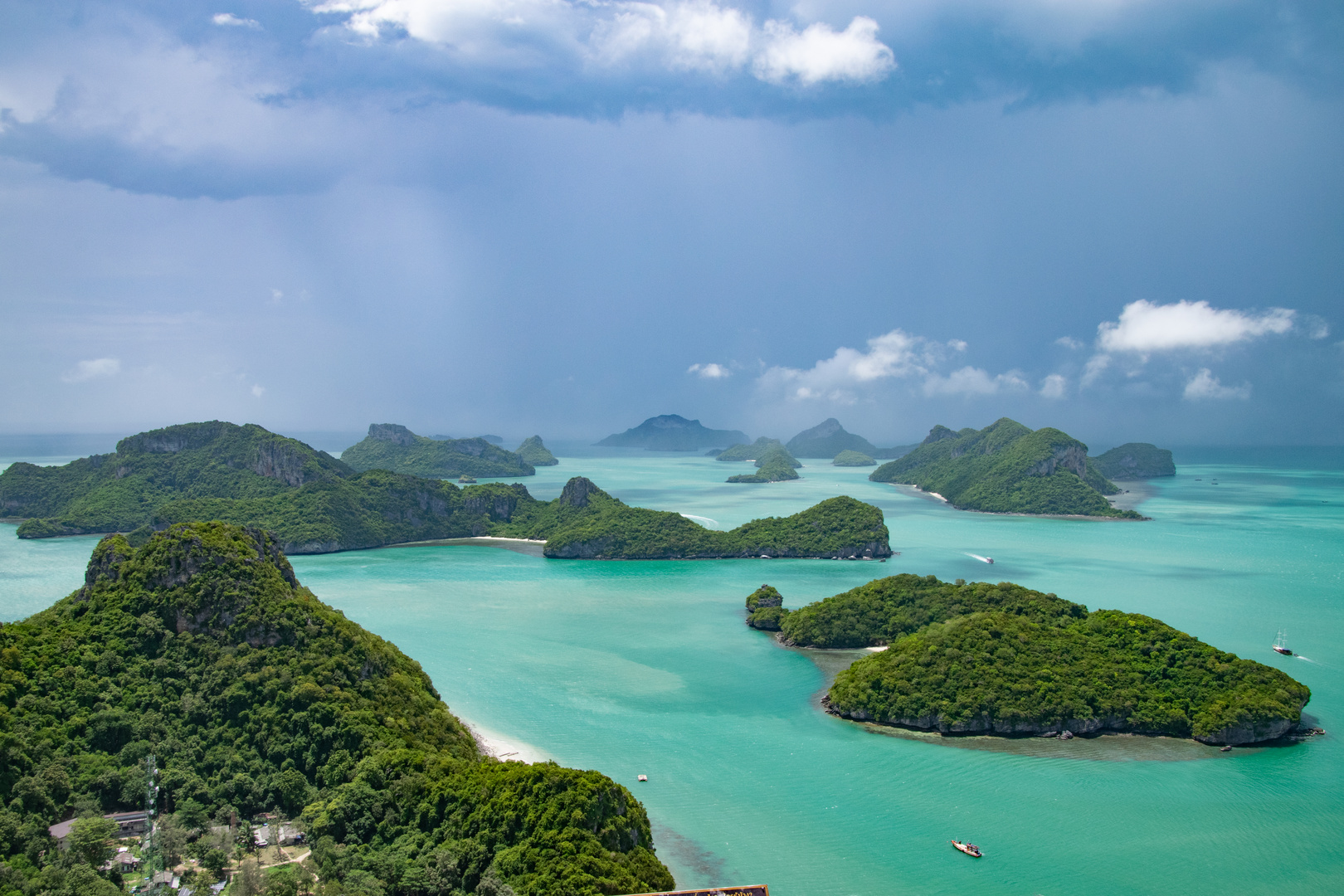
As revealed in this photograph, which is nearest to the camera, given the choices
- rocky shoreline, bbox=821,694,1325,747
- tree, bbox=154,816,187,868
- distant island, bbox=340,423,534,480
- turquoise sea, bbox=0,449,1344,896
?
tree, bbox=154,816,187,868

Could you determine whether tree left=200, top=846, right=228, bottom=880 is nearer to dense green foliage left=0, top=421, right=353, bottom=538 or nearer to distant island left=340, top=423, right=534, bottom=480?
dense green foliage left=0, top=421, right=353, bottom=538

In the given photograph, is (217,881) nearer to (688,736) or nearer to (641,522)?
(688,736)

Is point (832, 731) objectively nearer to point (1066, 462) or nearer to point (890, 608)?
point (890, 608)

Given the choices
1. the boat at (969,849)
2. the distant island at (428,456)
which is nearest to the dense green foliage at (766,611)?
the boat at (969,849)

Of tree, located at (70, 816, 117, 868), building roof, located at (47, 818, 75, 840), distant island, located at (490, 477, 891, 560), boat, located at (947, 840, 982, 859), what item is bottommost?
boat, located at (947, 840, 982, 859)

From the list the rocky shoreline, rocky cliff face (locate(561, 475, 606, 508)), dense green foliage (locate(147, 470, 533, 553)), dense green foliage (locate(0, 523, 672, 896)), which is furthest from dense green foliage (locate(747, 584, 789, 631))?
dense green foliage (locate(147, 470, 533, 553))

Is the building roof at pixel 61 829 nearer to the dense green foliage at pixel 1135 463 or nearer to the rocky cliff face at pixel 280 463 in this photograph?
the rocky cliff face at pixel 280 463

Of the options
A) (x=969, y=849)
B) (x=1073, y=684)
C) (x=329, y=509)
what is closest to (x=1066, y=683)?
(x=1073, y=684)
